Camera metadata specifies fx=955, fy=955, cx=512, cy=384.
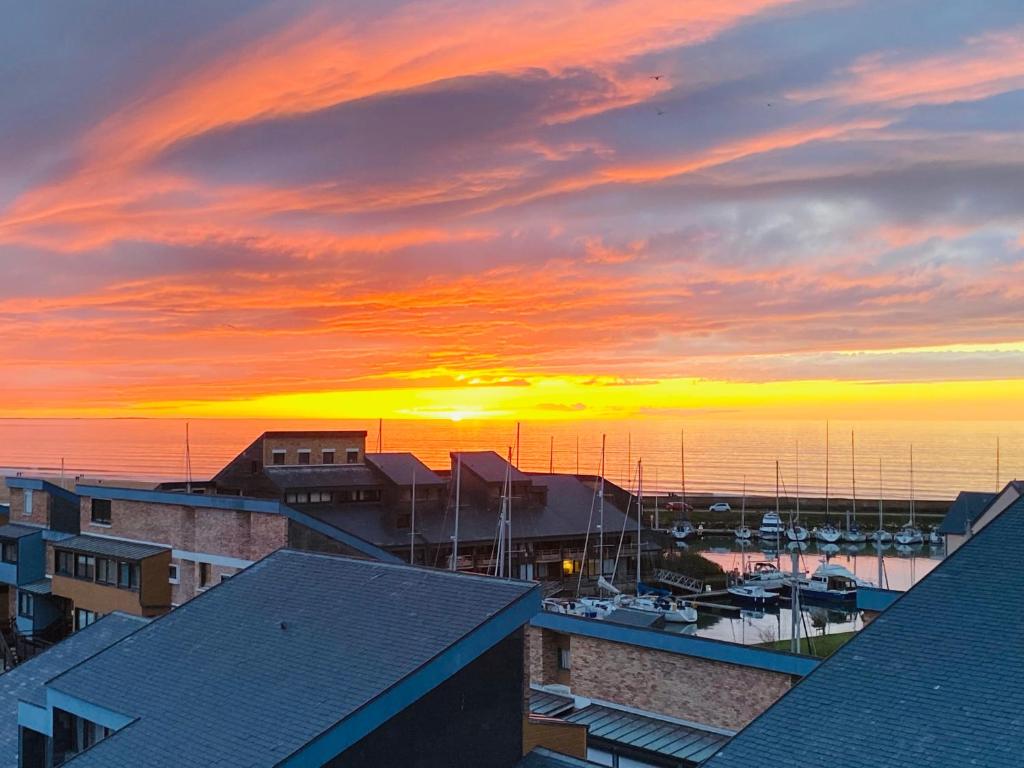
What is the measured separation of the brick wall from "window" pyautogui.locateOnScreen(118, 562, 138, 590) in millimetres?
20772

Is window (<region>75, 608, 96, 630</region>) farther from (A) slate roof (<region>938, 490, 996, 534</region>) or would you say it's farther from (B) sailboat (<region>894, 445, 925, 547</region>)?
(B) sailboat (<region>894, 445, 925, 547</region>)

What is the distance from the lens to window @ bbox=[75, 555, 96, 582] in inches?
1480

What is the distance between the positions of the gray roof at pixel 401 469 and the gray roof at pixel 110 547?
14872mm

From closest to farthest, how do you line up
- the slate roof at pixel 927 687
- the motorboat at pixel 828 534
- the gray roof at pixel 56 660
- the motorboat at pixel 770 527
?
the slate roof at pixel 927 687 → the gray roof at pixel 56 660 → the motorboat at pixel 828 534 → the motorboat at pixel 770 527

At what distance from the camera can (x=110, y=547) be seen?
123 feet

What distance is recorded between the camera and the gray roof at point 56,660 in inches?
808

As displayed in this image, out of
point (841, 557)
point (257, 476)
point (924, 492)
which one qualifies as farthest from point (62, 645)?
point (924, 492)

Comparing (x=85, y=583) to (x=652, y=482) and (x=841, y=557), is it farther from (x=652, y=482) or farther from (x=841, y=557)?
(x=652, y=482)

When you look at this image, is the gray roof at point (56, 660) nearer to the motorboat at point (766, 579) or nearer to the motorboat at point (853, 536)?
the motorboat at point (766, 579)

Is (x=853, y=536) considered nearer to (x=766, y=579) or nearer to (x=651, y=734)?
(x=766, y=579)

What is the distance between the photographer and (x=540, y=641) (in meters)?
22.9

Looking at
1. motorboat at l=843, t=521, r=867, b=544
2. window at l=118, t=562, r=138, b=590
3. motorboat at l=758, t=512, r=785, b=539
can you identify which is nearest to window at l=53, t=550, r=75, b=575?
window at l=118, t=562, r=138, b=590

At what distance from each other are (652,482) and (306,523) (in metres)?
137

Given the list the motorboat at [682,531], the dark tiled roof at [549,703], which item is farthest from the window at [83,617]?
the motorboat at [682,531]
